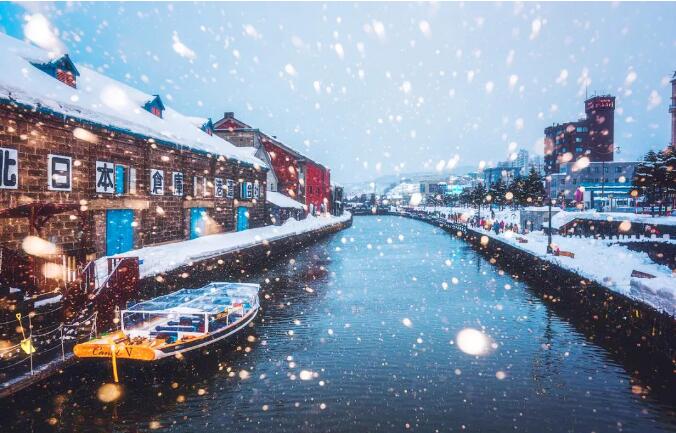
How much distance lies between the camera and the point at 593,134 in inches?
5103

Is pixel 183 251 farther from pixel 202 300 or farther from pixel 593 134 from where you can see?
pixel 593 134

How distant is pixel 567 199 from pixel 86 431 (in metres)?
104

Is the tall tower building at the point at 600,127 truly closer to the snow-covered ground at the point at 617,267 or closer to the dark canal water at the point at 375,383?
the snow-covered ground at the point at 617,267

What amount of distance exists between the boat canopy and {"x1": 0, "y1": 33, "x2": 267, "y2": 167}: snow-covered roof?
967 centimetres

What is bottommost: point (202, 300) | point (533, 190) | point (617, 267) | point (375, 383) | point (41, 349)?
point (375, 383)

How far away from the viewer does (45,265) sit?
1727cm

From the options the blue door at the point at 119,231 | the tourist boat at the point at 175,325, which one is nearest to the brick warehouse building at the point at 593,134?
the blue door at the point at 119,231

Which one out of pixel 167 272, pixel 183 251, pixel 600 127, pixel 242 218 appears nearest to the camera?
pixel 167 272

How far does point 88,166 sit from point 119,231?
449cm

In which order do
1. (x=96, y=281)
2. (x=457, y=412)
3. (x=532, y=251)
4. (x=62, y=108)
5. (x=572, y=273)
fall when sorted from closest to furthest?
(x=457, y=412) → (x=96, y=281) → (x=62, y=108) → (x=572, y=273) → (x=532, y=251)

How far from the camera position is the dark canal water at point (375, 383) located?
1022cm

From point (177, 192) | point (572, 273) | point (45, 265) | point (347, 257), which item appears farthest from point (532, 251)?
point (45, 265)

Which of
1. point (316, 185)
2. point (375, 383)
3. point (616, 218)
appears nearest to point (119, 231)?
point (375, 383)

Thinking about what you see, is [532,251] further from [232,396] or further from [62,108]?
[62,108]
